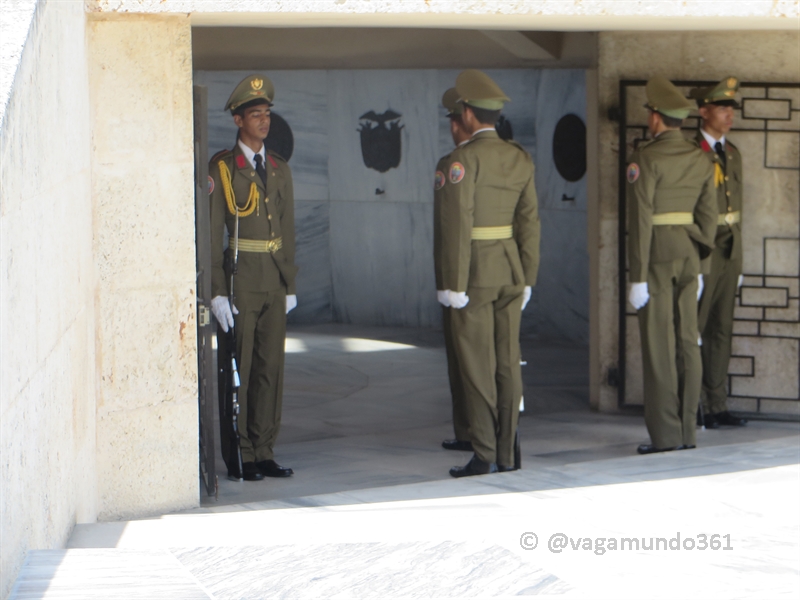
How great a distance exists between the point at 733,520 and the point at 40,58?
2.48 m

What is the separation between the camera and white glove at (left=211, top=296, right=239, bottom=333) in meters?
5.02

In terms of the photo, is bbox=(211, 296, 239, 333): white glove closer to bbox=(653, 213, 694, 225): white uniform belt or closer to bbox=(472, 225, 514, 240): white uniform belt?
bbox=(472, 225, 514, 240): white uniform belt

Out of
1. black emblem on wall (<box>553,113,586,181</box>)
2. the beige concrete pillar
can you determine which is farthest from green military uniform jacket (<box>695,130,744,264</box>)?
black emblem on wall (<box>553,113,586,181</box>)

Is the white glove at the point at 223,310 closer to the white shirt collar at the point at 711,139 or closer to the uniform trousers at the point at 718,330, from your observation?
the uniform trousers at the point at 718,330

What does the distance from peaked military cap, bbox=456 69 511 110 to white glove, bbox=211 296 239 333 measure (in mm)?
1476

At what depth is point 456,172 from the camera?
16.4 ft

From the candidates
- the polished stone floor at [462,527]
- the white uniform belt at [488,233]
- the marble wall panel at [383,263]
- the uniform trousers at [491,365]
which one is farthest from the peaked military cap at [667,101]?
the marble wall panel at [383,263]

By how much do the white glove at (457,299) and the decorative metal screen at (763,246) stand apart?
5.70ft

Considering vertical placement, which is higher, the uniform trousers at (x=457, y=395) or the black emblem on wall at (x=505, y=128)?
the black emblem on wall at (x=505, y=128)

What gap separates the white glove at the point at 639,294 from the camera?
5.45m

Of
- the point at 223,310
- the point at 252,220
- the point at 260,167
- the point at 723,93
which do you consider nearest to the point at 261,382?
the point at 223,310

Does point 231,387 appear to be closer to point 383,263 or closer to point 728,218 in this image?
point 728,218

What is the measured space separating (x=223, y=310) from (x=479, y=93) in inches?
61.9

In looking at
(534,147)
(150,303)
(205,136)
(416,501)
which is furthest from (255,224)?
(534,147)
